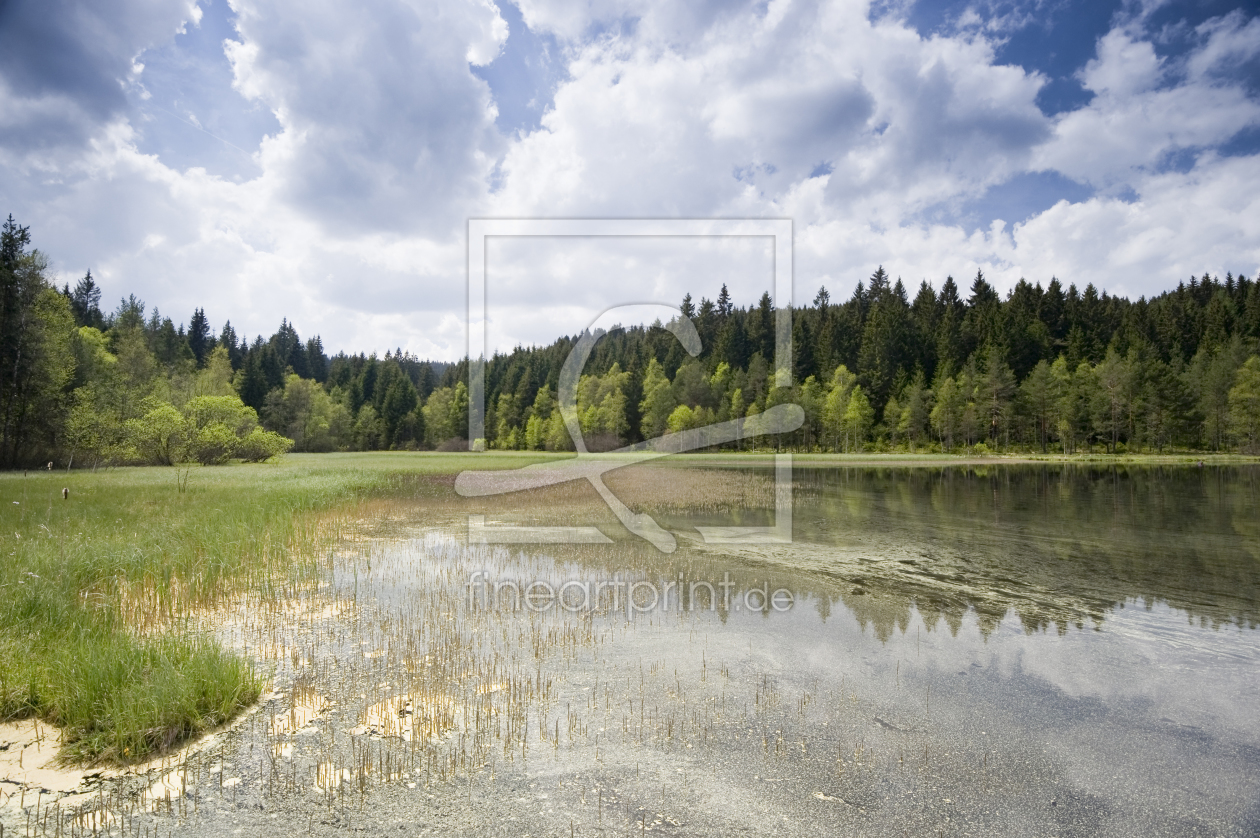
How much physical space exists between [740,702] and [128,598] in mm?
9949

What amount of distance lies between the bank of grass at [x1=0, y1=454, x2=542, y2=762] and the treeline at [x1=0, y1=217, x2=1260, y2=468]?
23742 mm

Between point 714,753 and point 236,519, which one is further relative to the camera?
point 236,519

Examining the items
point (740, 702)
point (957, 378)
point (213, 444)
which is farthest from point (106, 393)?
point (957, 378)

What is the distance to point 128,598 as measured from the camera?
995 cm

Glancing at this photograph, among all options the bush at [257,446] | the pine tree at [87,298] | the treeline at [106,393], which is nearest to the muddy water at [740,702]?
the treeline at [106,393]

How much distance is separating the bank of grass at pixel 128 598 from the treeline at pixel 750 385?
2374 cm

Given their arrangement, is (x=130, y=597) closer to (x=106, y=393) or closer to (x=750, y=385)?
(x=106, y=393)

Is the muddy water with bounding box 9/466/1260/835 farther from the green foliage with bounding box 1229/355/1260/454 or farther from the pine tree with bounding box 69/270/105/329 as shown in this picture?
the pine tree with bounding box 69/270/105/329

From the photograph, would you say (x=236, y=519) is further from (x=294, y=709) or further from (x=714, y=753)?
(x=714, y=753)

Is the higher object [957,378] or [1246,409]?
[957,378]

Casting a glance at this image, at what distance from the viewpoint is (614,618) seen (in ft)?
34.5

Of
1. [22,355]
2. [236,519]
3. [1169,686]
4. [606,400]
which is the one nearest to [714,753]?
[1169,686]

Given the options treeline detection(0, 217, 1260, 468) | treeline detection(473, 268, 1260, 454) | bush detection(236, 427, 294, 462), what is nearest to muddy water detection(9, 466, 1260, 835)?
treeline detection(0, 217, 1260, 468)

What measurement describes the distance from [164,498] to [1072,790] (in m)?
26.0
